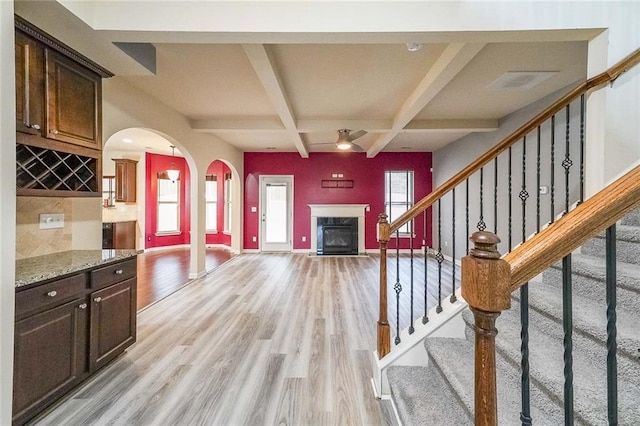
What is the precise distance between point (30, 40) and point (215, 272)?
440 cm

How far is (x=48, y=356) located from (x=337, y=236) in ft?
21.3

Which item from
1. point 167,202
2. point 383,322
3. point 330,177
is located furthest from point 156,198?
point 383,322

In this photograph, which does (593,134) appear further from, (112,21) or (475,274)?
(112,21)

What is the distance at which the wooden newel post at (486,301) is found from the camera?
2.26ft

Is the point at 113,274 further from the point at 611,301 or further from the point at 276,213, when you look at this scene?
the point at 276,213

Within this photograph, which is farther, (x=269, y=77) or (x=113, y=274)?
(x=269, y=77)

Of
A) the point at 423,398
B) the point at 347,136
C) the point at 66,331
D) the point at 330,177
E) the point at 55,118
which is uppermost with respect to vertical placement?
the point at 347,136

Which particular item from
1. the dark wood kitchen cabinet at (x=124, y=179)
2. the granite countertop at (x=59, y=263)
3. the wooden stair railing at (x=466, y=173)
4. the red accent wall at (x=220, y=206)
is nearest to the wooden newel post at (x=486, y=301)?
the wooden stair railing at (x=466, y=173)

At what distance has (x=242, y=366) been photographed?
243cm

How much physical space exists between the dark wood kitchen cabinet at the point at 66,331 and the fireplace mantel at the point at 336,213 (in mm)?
5608

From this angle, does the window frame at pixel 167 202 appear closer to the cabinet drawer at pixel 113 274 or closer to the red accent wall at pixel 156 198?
the red accent wall at pixel 156 198

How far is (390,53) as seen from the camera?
116 inches

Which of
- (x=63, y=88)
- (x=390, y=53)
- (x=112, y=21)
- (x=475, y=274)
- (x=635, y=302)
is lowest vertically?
(x=635, y=302)

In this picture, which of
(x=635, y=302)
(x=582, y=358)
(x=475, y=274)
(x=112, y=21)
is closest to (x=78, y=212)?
(x=112, y=21)
